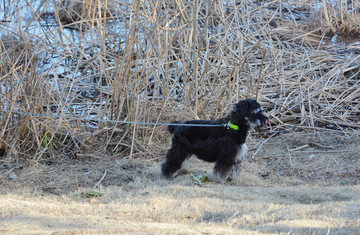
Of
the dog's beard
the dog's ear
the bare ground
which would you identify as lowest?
the bare ground

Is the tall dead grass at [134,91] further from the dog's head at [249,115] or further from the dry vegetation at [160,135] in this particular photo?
the dog's head at [249,115]

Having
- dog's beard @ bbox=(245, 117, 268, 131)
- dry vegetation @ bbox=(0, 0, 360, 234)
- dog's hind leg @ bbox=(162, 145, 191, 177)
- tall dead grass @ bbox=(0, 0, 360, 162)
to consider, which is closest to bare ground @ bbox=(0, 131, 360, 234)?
dry vegetation @ bbox=(0, 0, 360, 234)

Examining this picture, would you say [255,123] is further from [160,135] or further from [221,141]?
[160,135]

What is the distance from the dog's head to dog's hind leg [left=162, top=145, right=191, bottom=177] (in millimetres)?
773

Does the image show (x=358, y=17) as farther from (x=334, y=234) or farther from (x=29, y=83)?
(x=334, y=234)

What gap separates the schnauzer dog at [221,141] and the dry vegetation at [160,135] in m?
0.30

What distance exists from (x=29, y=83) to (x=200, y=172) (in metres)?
2.81

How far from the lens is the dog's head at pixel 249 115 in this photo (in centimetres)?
564

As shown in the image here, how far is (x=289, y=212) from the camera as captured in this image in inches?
167

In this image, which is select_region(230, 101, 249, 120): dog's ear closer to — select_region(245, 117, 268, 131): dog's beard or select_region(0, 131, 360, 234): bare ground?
select_region(245, 117, 268, 131): dog's beard

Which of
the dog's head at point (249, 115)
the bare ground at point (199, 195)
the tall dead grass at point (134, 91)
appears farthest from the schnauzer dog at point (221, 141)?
the tall dead grass at point (134, 91)

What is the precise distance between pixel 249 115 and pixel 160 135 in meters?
2.18

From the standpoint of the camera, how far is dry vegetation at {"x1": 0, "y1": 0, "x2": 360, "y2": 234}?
4.25 meters

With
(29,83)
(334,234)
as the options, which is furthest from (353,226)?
(29,83)
